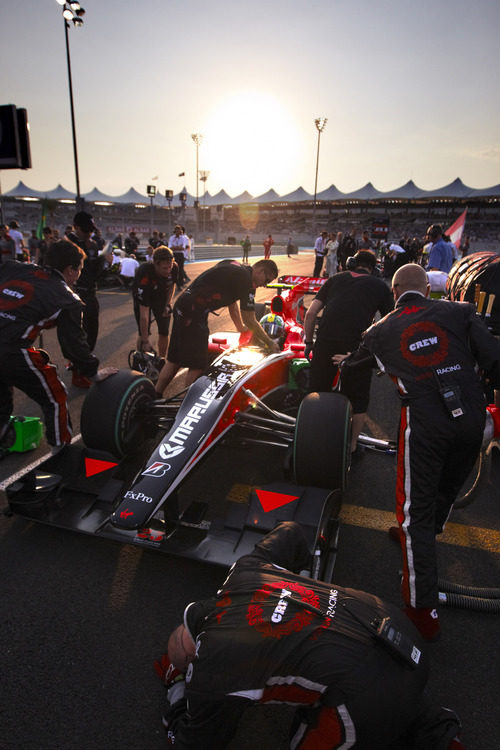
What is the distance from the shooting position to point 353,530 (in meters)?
2.93

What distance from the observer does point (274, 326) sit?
4965 mm

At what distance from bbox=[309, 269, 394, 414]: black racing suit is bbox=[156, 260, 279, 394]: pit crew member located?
1.87ft

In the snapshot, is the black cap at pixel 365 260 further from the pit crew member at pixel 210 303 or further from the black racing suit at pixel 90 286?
the black racing suit at pixel 90 286

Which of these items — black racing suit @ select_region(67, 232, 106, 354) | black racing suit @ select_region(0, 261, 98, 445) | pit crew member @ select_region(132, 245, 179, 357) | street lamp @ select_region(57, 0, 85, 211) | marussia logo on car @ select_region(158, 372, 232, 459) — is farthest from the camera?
street lamp @ select_region(57, 0, 85, 211)

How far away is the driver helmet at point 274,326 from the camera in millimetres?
4934

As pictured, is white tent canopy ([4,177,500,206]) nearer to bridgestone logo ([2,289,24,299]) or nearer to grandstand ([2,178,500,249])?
grandstand ([2,178,500,249])

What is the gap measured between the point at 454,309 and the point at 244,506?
1.54 meters

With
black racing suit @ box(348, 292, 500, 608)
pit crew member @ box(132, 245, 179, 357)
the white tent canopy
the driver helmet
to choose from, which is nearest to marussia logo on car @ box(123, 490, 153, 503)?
black racing suit @ box(348, 292, 500, 608)

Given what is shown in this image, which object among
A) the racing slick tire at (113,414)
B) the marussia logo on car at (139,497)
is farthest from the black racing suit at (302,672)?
the racing slick tire at (113,414)

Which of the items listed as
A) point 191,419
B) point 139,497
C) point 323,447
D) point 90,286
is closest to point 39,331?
point 191,419

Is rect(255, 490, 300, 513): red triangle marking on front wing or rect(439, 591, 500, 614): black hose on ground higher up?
rect(255, 490, 300, 513): red triangle marking on front wing

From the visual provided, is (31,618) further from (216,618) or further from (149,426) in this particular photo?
(149,426)

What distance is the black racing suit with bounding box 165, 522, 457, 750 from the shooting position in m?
1.29

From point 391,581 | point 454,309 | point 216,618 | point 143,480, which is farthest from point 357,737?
point 454,309
